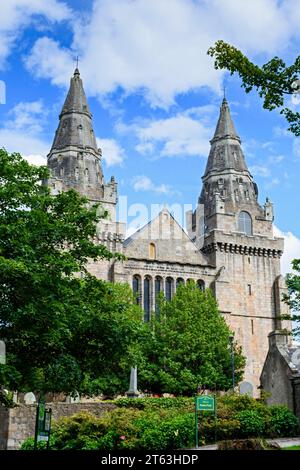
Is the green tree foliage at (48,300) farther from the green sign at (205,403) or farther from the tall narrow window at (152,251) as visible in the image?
the tall narrow window at (152,251)

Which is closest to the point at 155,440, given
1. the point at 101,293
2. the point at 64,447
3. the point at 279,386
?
the point at 64,447

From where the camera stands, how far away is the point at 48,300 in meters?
19.3

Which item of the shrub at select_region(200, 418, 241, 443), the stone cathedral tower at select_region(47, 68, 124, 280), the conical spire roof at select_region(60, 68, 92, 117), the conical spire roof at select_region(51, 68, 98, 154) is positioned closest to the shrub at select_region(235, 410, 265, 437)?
the shrub at select_region(200, 418, 241, 443)

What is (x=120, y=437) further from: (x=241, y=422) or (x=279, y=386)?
(x=279, y=386)

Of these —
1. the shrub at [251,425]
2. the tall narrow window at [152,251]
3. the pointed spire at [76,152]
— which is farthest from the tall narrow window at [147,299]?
the shrub at [251,425]

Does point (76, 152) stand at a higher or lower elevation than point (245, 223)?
higher

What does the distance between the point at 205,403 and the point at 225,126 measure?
46.2 meters

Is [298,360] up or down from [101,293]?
down

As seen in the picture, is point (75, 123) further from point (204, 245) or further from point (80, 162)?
point (204, 245)

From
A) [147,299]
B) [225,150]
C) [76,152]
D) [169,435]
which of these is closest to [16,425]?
[169,435]

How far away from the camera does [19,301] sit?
1950 centimetres

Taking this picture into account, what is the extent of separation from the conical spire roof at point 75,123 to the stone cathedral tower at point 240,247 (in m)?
11.9

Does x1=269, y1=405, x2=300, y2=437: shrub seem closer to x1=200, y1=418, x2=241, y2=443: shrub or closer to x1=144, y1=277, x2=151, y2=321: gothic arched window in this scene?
x1=200, y1=418, x2=241, y2=443: shrub
